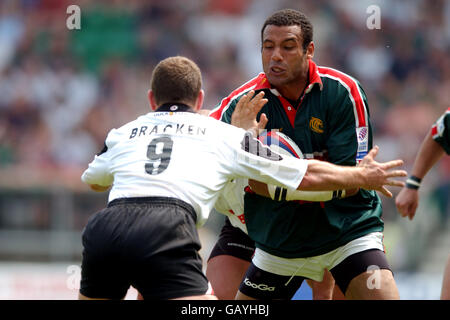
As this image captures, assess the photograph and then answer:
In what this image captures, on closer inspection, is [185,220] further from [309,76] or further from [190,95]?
[309,76]

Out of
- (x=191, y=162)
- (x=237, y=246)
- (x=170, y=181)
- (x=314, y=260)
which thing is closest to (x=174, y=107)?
(x=191, y=162)

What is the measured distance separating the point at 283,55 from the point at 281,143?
601 millimetres

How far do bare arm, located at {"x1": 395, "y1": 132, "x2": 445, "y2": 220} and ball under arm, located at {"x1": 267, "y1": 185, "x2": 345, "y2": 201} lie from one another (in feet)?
3.86

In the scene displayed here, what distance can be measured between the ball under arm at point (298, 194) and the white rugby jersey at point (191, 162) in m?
0.33

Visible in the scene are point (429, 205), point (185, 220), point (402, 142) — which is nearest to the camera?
point (185, 220)

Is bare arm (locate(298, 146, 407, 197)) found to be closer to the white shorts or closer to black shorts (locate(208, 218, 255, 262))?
the white shorts

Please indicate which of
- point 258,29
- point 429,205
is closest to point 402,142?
point 429,205

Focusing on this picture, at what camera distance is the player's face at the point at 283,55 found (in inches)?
204

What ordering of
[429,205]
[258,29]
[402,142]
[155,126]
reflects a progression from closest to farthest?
1. [155,126]
2. [429,205]
3. [402,142]
4. [258,29]

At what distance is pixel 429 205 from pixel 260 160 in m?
6.51

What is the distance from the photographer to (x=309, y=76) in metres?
5.30

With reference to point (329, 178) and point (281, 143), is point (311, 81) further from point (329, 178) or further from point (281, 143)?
point (329, 178)

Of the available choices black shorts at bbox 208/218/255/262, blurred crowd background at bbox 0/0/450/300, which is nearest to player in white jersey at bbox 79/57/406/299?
black shorts at bbox 208/218/255/262

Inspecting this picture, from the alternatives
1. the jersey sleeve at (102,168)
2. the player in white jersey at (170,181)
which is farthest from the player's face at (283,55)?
the jersey sleeve at (102,168)
